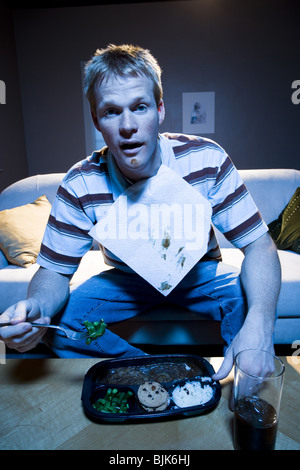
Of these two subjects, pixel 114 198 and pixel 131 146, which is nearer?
pixel 131 146

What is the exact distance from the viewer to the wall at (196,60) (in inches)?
130

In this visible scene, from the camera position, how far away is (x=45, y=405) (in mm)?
717

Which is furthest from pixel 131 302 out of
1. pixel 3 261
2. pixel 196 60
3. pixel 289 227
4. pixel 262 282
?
pixel 196 60

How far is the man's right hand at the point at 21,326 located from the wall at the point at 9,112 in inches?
107

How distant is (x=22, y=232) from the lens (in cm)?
168

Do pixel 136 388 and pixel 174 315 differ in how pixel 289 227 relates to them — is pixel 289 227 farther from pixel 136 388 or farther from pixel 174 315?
pixel 136 388

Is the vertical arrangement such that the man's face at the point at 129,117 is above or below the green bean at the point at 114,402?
above

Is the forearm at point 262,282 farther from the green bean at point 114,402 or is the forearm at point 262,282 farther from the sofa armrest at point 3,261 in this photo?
the sofa armrest at point 3,261

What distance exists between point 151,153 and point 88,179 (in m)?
0.22

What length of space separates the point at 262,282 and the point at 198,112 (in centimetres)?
291

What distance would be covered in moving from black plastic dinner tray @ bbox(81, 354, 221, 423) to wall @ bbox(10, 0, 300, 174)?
122 inches

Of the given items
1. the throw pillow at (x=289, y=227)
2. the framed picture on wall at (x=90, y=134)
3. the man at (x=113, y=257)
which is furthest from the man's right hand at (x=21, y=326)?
the framed picture on wall at (x=90, y=134)

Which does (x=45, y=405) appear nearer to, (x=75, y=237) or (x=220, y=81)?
(x=75, y=237)

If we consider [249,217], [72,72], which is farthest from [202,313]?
[72,72]
